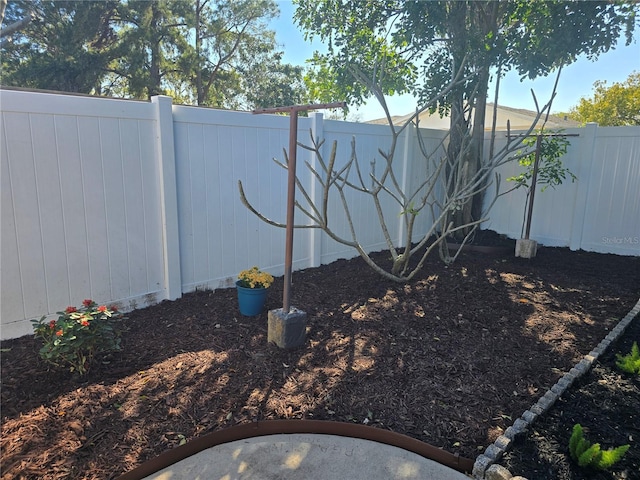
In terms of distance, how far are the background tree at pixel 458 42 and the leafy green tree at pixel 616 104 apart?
11541 millimetres

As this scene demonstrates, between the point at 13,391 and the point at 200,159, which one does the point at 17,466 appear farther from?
the point at 200,159

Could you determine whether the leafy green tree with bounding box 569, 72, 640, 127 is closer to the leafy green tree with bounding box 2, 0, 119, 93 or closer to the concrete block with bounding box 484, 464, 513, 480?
the concrete block with bounding box 484, 464, 513, 480

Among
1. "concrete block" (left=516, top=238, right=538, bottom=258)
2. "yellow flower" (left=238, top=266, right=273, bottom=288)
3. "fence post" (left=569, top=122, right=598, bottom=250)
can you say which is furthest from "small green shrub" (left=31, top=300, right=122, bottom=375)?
"fence post" (left=569, top=122, right=598, bottom=250)

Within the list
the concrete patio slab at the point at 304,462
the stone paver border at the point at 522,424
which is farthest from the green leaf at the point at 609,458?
the concrete patio slab at the point at 304,462

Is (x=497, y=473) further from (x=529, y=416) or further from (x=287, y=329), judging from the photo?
(x=287, y=329)

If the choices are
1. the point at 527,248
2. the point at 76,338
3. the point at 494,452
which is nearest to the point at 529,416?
Result: the point at 494,452

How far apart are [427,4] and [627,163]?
3.58 m

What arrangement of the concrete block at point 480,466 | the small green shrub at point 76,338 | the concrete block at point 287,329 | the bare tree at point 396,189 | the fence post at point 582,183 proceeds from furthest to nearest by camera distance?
the fence post at point 582,183 < the bare tree at point 396,189 < the concrete block at point 287,329 < the small green shrub at point 76,338 < the concrete block at point 480,466

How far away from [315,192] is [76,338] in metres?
3.09

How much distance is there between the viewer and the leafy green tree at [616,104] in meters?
15.0

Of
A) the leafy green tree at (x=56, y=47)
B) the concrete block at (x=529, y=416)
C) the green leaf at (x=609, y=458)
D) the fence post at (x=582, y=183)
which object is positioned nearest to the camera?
the green leaf at (x=609, y=458)

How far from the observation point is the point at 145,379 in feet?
8.55

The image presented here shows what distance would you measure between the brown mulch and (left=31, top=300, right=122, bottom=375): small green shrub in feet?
0.29

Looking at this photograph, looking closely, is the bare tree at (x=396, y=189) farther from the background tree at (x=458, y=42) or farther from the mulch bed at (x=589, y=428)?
the mulch bed at (x=589, y=428)
